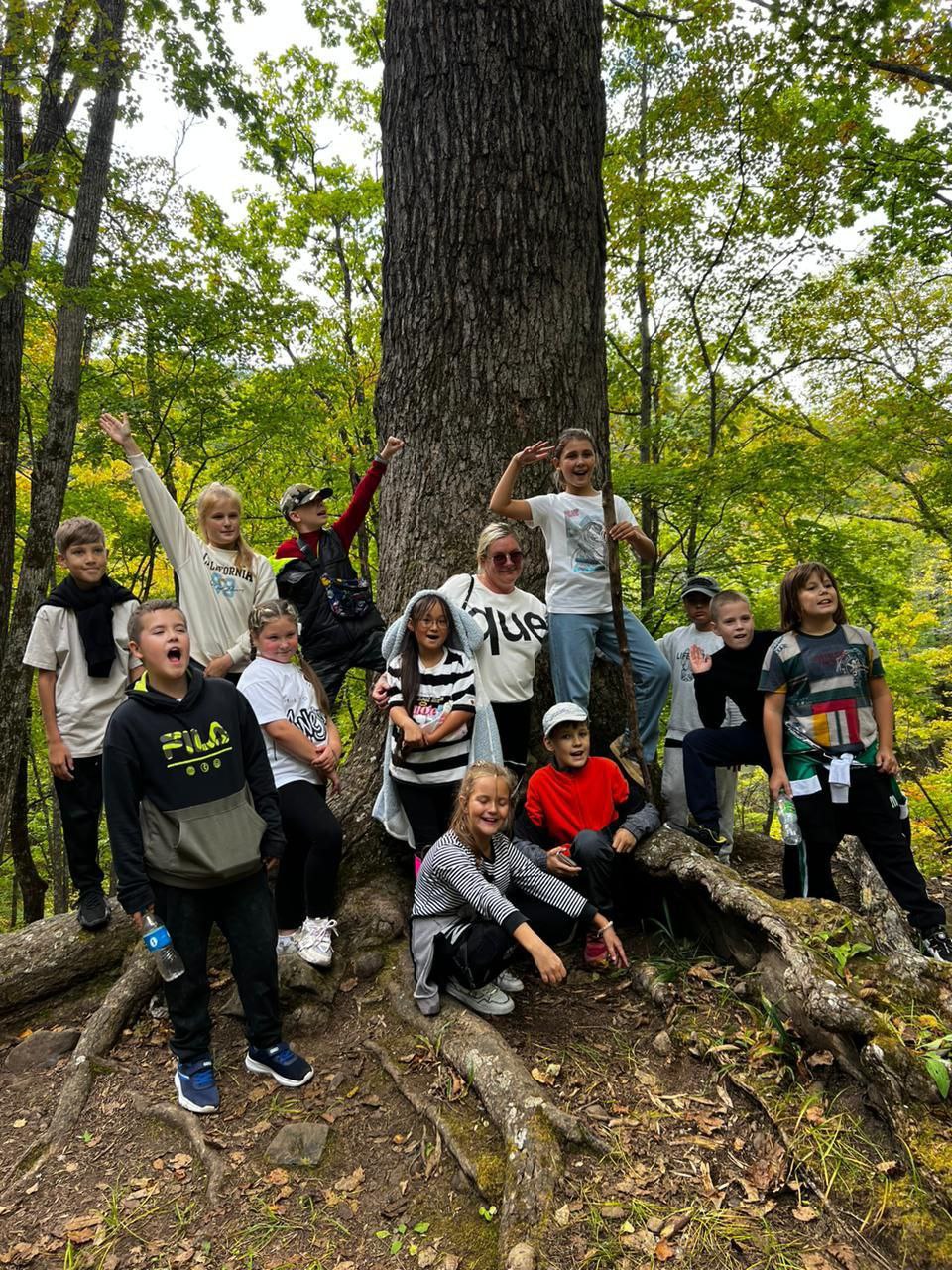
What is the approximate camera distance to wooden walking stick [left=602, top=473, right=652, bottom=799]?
12.5 feet

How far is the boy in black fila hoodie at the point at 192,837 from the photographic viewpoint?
293cm

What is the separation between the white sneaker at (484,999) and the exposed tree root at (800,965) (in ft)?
3.19

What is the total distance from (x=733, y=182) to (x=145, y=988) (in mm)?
10934

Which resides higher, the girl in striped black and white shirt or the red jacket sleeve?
the red jacket sleeve

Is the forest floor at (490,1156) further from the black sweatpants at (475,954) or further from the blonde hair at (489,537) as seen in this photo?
the blonde hair at (489,537)

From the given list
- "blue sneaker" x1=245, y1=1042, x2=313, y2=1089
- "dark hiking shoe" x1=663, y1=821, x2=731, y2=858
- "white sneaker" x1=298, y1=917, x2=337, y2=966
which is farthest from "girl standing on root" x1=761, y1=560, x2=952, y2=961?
"blue sneaker" x1=245, y1=1042, x2=313, y2=1089

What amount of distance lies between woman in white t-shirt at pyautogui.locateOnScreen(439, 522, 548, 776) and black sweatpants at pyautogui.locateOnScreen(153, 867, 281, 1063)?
156 cm

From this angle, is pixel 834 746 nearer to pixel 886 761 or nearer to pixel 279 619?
pixel 886 761

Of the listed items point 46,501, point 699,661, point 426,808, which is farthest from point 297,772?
point 46,501

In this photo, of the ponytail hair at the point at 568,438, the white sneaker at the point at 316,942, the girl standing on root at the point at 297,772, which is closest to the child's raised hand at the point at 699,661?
the ponytail hair at the point at 568,438

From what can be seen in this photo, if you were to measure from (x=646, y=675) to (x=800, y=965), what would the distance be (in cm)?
189

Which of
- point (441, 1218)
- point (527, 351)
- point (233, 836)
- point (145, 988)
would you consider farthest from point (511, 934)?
point (527, 351)

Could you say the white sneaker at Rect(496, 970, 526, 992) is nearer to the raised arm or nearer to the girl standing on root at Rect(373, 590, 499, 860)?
the girl standing on root at Rect(373, 590, 499, 860)

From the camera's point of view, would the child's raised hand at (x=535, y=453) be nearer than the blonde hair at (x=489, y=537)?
Yes
